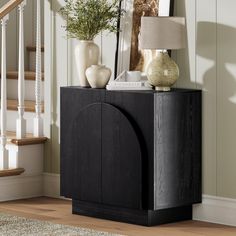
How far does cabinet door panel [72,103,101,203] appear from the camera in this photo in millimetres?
5508

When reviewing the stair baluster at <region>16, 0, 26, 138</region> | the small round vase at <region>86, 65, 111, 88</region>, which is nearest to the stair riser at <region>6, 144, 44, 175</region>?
the stair baluster at <region>16, 0, 26, 138</region>

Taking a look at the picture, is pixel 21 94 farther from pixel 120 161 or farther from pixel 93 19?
pixel 120 161

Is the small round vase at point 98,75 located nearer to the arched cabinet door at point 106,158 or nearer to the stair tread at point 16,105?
the arched cabinet door at point 106,158

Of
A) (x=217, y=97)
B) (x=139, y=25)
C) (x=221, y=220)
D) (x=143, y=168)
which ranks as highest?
(x=139, y=25)

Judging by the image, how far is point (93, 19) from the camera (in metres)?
5.71

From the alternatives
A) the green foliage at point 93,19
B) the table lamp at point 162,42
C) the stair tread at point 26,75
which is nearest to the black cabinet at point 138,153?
the table lamp at point 162,42

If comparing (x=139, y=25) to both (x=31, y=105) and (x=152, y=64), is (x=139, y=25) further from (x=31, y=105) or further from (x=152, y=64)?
(x=31, y=105)

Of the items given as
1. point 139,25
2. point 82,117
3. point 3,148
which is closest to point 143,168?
point 82,117

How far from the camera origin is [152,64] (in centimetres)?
531

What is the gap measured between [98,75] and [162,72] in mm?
490

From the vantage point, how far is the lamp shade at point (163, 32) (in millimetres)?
5203

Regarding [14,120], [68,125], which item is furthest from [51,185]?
[68,125]

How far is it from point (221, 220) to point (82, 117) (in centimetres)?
108

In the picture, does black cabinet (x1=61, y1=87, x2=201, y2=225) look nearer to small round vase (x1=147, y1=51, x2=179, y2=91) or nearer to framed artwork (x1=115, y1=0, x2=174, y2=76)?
small round vase (x1=147, y1=51, x2=179, y2=91)
